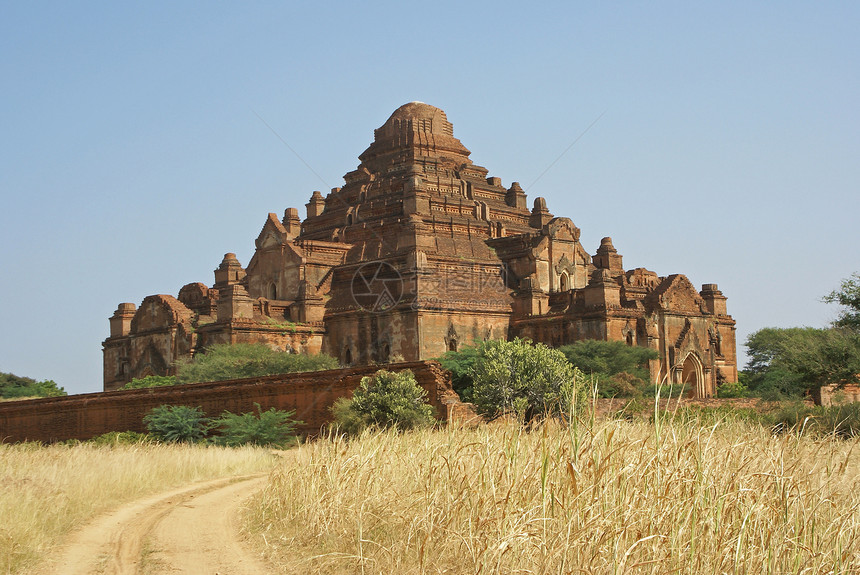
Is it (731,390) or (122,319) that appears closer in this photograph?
(731,390)

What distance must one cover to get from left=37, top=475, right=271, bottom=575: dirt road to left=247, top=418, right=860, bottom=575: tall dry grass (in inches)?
24.4

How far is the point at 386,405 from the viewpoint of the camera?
19.6m

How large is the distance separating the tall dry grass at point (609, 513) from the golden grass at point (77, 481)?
2.52m

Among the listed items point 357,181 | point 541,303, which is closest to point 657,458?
point 541,303

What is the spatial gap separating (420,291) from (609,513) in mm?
26536

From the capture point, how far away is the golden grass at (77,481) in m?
9.61

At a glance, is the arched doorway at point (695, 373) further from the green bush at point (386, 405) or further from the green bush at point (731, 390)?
the green bush at point (386, 405)

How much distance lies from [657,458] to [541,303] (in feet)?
94.5

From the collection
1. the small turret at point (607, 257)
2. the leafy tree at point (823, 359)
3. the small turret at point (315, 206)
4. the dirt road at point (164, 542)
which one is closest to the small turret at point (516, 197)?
the small turret at point (607, 257)

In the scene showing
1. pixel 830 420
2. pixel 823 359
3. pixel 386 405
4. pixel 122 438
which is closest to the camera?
pixel 830 420

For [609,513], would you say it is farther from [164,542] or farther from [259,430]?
[259,430]

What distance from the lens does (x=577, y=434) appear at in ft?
23.4

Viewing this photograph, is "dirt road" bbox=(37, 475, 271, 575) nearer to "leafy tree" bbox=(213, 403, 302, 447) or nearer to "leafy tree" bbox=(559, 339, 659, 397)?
"leafy tree" bbox=(213, 403, 302, 447)

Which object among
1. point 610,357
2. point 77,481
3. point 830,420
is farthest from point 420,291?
point 77,481
